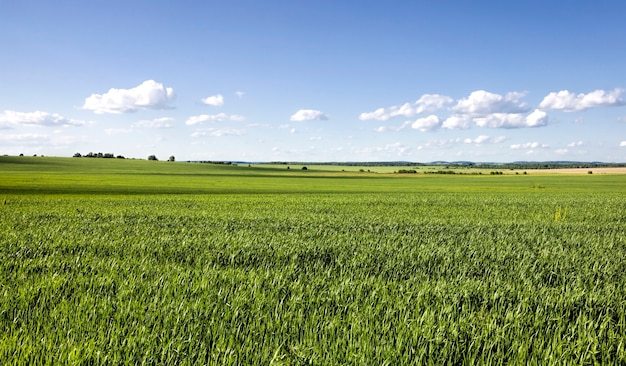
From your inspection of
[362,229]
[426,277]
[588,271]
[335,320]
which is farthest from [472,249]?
[335,320]

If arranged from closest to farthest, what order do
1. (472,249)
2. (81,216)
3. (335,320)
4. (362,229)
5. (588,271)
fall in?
(335,320) < (588,271) < (472,249) < (362,229) < (81,216)

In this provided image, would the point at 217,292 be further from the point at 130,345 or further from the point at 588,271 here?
the point at 588,271

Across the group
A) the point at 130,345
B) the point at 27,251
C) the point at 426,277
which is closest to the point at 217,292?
the point at 130,345

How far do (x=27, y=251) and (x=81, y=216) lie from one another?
935 cm

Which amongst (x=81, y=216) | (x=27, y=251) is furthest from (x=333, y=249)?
(x=81, y=216)

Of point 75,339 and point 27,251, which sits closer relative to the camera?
point 75,339

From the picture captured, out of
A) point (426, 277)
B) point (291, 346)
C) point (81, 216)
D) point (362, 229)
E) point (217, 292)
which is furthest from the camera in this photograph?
point (81, 216)

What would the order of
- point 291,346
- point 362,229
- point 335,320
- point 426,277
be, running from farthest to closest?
point 362,229, point 426,277, point 335,320, point 291,346

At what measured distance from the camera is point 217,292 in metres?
6.84

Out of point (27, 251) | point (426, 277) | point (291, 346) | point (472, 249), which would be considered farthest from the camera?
point (472, 249)

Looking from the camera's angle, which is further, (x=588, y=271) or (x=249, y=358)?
(x=588, y=271)

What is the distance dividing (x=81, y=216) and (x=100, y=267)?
484 inches

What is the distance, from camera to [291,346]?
A: 15.8 ft

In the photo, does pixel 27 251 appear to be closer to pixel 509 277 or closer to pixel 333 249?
pixel 333 249
